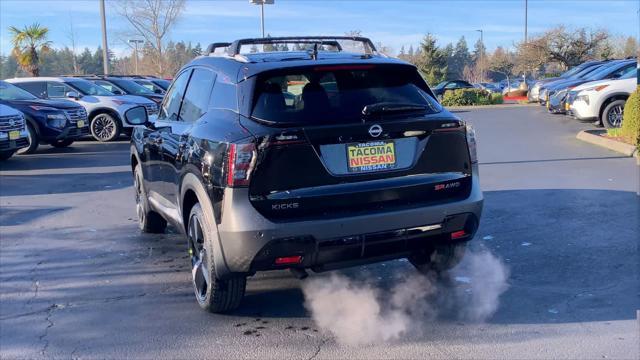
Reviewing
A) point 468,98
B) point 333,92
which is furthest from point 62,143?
point 468,98

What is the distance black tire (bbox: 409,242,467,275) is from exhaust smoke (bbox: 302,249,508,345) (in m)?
0.07

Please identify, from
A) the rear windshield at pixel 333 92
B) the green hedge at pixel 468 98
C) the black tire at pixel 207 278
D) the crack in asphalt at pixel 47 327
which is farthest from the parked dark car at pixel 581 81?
the crack in asphalt at pixel 47 327

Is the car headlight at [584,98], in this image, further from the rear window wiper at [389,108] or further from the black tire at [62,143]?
the black tire at [62,143]

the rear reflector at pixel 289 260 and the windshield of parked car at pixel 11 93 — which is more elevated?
the windshield of parked car at pixel 11 93

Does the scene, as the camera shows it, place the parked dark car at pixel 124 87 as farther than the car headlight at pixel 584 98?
Yes

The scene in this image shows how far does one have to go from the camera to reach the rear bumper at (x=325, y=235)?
377 centimetres

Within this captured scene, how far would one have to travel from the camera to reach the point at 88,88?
1650 cm

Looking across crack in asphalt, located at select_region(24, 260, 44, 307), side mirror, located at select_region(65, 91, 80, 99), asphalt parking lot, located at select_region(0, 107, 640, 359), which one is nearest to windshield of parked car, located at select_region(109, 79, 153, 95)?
side mirror, located at select_region(65, 91, 80, 99)

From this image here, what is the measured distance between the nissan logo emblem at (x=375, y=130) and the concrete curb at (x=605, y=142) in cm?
839

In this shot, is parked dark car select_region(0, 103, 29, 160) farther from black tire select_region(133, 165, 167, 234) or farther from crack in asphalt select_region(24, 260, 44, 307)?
crack in asphalt select_region(24, 260, 44, 307)

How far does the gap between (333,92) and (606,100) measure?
1213 centimetres

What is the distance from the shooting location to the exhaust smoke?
418 centimetres

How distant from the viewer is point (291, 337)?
4.08m

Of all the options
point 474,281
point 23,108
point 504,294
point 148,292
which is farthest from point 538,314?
point 23,108
